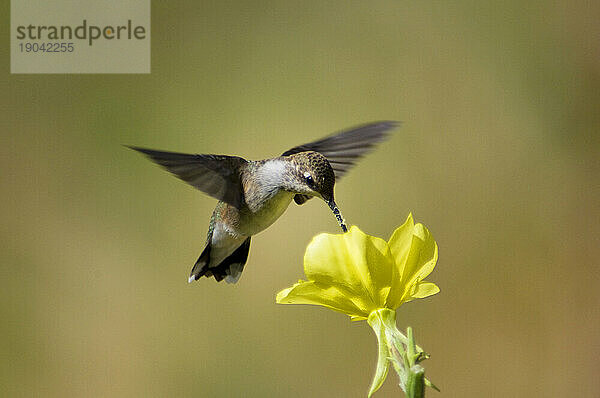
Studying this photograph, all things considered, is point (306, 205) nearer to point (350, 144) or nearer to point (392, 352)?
point (350, 144)

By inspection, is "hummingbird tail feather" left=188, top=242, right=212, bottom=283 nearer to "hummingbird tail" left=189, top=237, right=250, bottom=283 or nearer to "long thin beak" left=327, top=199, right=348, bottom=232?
"hummingbird tail" left=189, top=237, right=250, bottom=283

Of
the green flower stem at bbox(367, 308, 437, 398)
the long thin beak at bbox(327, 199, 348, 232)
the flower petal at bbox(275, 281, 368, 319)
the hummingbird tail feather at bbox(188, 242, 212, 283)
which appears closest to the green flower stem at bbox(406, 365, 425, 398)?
the green flower stem at bbox(367, 308, 437, 398)

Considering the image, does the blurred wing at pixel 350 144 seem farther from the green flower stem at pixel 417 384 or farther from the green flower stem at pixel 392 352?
the green flower stem at pixel 417 384

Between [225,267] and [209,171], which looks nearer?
[209,171]

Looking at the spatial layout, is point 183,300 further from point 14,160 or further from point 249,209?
point 249,209

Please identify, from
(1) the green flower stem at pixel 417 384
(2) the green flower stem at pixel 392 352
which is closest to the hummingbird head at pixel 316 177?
(2) the green flower stem at pixel 392 352

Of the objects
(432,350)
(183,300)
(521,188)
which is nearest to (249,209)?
(183,300)

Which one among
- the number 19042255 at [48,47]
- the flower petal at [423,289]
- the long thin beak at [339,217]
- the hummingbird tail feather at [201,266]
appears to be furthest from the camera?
the number 19042255 at [48,47]

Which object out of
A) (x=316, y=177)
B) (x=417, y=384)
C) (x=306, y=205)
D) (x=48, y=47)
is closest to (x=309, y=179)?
(x=316, y=177)
